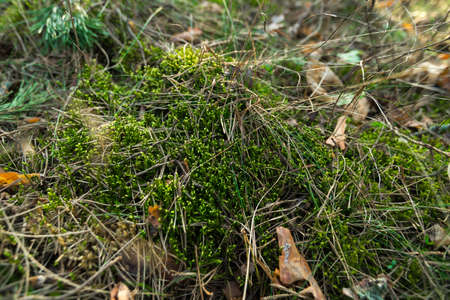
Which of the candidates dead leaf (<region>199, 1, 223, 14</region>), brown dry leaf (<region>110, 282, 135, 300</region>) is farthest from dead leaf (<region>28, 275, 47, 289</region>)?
dead leaf (<region>199, 1, 223, 14</region>)

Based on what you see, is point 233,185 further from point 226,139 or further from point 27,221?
point 27,221

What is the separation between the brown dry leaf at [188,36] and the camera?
2.65m

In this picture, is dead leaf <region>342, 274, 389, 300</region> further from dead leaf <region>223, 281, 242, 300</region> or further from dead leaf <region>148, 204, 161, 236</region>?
dead leaf <region>148, 204, 161, 236</region>

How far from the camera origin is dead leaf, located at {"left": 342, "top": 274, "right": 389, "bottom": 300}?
1492mm

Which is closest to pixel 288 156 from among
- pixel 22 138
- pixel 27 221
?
pixel 27 221

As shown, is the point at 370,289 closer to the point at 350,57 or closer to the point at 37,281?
the point at 37,281

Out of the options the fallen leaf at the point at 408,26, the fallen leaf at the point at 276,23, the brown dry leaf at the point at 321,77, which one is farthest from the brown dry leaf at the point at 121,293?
the fallen leaf at the point at 408,26

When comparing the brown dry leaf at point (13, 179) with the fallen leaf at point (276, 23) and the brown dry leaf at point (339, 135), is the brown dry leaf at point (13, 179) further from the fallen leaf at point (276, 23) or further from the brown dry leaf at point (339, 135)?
the fallen leaf at point (276, 23)

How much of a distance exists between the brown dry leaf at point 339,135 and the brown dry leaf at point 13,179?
1983 mm

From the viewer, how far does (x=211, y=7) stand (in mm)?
3434

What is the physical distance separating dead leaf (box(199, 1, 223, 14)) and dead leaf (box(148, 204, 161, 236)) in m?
2.66

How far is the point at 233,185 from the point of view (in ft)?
5.88

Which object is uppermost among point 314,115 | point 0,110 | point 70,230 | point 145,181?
point 314,115

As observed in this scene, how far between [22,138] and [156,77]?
1.03m
